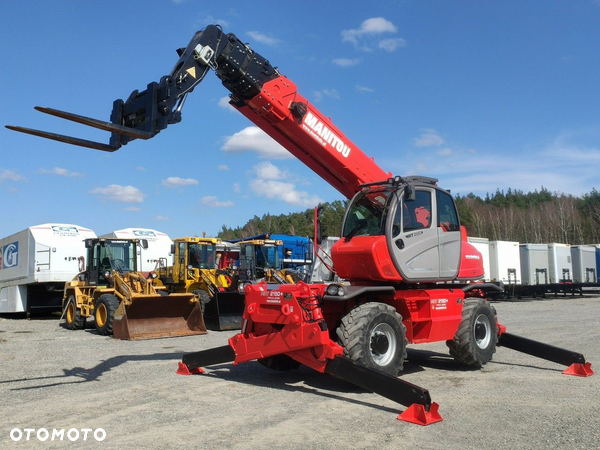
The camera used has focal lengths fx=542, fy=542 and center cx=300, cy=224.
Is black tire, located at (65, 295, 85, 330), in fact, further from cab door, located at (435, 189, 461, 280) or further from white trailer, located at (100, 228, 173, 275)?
cab door, located at (435, 189, 461, 280)

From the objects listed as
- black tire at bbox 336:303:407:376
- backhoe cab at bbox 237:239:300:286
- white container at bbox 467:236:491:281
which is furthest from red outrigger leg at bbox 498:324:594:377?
white container at bbox 467:236:491:281

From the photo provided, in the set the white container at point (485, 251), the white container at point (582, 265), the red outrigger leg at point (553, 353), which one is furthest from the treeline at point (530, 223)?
the red outrigger leg at point (553, 353)

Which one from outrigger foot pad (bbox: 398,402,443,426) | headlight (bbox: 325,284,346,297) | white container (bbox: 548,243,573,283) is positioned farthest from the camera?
white container (bbox: 548,243,573,283)

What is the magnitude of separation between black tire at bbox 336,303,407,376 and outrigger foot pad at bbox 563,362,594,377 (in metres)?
2.82

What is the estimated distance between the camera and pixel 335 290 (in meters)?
6.94

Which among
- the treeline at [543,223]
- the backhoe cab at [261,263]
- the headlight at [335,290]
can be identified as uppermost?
the treeline at [543,223]

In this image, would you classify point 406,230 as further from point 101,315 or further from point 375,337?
point 101,315

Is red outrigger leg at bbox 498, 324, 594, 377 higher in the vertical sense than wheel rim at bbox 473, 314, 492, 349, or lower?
lower

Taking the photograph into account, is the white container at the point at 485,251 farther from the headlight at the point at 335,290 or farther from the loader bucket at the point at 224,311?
the headlight at the point at 335,290

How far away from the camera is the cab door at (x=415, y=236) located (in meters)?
7.52

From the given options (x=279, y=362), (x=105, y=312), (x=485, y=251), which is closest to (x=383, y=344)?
(x=279, y=362)

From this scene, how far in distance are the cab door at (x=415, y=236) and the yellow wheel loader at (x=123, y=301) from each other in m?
7.54

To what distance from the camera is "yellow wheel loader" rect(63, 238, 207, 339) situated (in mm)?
13164

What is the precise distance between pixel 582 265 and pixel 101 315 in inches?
1175
